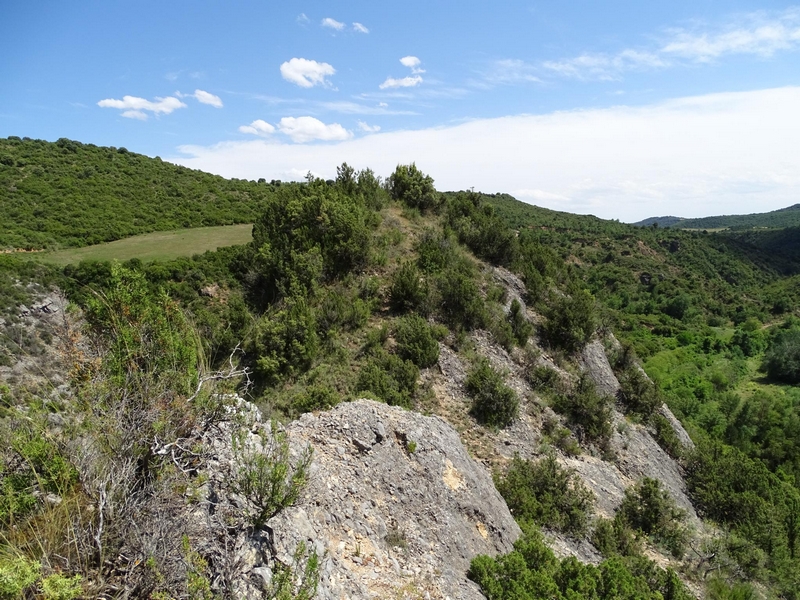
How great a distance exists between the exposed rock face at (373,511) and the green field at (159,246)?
15.0 metres

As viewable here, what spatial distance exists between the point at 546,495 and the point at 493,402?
2.88 metres

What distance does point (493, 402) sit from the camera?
12.8m

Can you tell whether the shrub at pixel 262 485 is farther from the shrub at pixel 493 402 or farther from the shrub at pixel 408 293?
the shrub at pixel 408 293

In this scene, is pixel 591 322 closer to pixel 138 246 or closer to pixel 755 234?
pixel 138 246

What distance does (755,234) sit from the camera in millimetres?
123688

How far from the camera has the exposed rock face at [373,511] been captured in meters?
4.80

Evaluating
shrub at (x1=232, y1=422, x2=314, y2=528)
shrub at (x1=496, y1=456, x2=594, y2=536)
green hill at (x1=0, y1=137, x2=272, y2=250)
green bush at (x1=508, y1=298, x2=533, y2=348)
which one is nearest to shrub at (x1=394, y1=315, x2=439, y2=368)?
shrub at (x1=496, y1=456, x2=594, y2=536)

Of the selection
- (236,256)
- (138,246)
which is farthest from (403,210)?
(138,246)

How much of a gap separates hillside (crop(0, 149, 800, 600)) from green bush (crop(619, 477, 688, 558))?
0.17 ft

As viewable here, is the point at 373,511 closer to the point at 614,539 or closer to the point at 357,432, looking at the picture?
the point at 357,432

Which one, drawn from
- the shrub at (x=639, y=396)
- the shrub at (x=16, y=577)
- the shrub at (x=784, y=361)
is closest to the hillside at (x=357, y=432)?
the shrub at (x=16, y=577)

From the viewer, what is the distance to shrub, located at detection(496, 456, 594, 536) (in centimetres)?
1036

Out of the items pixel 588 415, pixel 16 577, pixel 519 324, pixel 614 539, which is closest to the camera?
pixel 16 577

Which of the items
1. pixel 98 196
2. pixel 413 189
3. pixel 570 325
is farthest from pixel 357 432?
pixel 98 196
